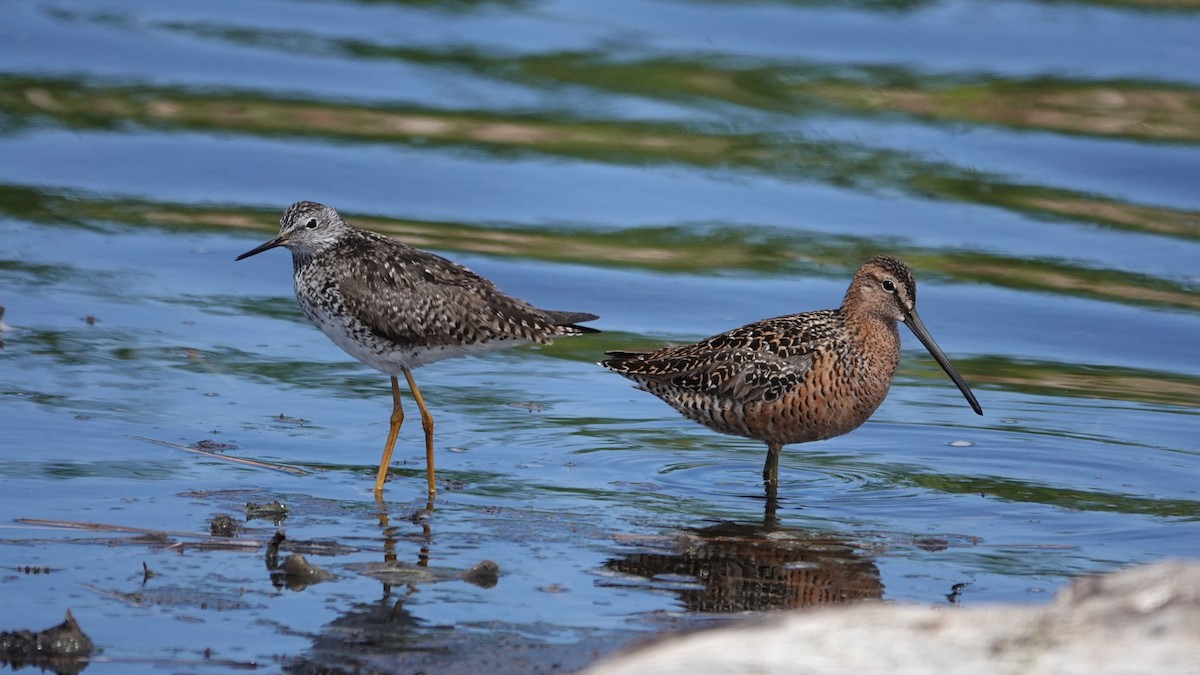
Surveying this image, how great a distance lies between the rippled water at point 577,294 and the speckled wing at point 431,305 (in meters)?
0.66

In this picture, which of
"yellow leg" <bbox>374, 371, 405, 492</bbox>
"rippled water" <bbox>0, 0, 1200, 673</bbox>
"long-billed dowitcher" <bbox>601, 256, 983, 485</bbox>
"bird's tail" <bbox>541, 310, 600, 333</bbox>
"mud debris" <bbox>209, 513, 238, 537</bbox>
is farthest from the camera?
"bird's tail" <bbox>541, 310, 600, 333</bbox>

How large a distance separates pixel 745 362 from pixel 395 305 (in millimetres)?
1904

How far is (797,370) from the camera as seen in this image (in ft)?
31.4

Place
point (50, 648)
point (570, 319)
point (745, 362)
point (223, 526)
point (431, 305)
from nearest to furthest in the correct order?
1. point (50, 648)
2. point (223, 526)
3. point (431, 305)
4. point (745, 362)
5. point (570, 319)

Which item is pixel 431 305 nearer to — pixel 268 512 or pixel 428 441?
pixel 428 441

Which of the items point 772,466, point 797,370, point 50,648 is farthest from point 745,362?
point 50,648

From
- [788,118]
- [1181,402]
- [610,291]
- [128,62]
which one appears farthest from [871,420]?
[128,62]

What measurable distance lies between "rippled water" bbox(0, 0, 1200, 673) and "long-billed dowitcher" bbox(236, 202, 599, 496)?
564 millimetres

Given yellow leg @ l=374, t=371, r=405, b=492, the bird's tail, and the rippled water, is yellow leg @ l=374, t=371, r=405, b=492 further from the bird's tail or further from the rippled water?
the bird's tail

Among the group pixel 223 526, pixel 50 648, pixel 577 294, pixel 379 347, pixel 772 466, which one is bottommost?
pixel 50 648

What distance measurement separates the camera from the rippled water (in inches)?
299

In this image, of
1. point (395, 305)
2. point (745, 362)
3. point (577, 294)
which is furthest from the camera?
point (577, 294)

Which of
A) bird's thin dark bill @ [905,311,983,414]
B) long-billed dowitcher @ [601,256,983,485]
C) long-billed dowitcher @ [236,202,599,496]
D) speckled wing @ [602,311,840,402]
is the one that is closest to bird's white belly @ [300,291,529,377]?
long-billed dowitcher @ [236,202,599,496]

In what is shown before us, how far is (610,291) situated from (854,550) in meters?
5.59
